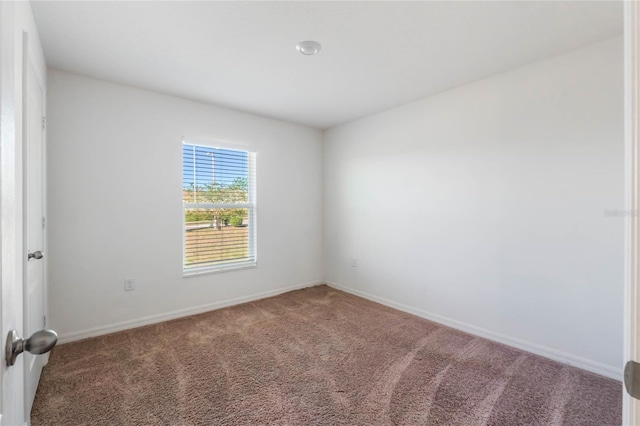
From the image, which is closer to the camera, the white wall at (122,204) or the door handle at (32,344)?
the door handle at (32,344)

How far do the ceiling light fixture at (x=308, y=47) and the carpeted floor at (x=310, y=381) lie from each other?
8.13 feet

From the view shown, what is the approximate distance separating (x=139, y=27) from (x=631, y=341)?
280 centimetres

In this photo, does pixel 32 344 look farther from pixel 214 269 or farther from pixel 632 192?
pixel 214 269

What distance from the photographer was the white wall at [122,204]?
8.69 feet

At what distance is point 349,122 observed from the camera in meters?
4.21

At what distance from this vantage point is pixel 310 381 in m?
2.08

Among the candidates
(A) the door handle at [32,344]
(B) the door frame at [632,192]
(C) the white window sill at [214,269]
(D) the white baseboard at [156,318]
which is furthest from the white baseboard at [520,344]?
(A) the door handle at [32,344]

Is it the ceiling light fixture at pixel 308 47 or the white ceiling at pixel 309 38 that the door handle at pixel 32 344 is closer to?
the white ceiling at pixel 309 38

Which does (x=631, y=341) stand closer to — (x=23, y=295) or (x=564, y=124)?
(x=23, y=295)

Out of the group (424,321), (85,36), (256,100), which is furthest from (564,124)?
(85,36)

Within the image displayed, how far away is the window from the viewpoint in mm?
3410

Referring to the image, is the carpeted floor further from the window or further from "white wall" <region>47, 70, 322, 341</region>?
the window

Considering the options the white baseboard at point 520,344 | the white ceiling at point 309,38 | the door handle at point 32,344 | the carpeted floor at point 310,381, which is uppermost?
the white ceiling at point 309,38

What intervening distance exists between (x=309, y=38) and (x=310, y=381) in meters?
2.50
